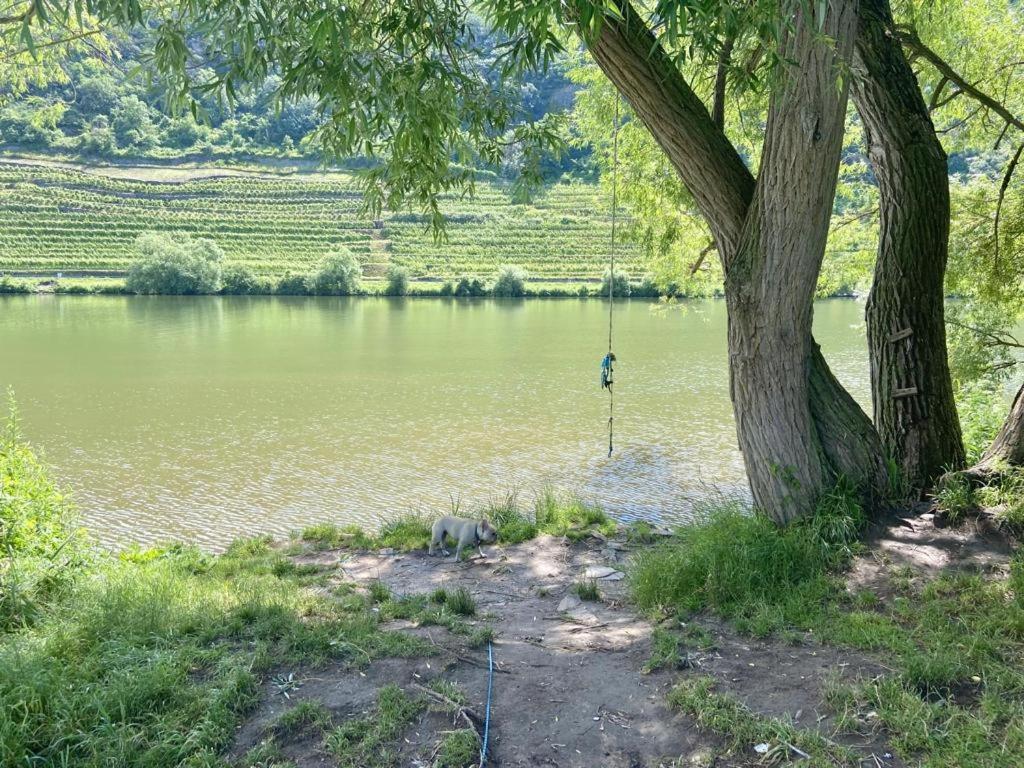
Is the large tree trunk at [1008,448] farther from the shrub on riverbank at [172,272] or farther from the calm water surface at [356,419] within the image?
the shrub on riverbank at [172,272]

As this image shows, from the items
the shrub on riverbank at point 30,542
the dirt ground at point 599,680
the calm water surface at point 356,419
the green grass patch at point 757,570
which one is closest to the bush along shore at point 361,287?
the calm water surface at point 356,419

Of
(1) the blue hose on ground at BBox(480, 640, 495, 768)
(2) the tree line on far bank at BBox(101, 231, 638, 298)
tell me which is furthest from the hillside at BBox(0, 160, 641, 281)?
(1) the blue hose on ground at BBox(480, 640, 495, 768)

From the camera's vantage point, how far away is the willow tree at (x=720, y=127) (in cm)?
405

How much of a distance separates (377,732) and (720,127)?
14.2 feet

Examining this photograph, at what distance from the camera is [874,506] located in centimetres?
481

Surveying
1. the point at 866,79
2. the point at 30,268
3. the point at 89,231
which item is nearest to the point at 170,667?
the point at 866,79

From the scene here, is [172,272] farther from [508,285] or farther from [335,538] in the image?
[335,538]

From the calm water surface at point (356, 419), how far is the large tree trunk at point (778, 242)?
5410 mm

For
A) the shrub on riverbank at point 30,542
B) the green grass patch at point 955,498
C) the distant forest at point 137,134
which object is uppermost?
the distant forest at point 137,134

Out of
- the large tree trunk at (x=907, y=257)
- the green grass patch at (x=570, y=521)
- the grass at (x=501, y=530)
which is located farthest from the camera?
the green grass patch at (x=570, y=521)

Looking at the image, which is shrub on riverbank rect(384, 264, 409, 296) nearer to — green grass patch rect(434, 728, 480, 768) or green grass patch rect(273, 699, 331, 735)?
green grass patch rect(273, 699, 331, 735)

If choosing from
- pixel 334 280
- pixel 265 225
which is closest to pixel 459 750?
pixel 334 280

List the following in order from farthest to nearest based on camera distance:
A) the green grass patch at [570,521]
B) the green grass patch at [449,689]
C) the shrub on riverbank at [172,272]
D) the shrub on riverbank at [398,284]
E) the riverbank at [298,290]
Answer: the shrub on riverbank at [398,284]
the shrub on riverbank at [172,272]
the riverbank at [298,290]
the green grass patch at [570,521]
the green grass patch at [449,689]

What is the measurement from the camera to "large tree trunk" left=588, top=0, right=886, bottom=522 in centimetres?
432
